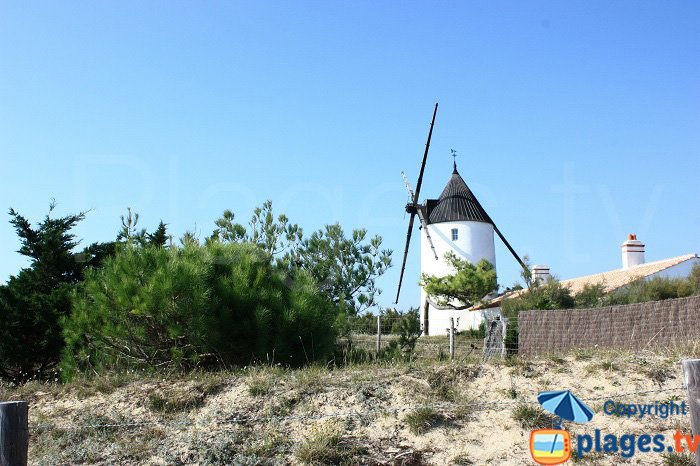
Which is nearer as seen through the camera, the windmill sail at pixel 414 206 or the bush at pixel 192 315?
Answer: the bush at pixel 192 315

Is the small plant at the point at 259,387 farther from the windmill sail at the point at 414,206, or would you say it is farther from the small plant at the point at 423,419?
the windmill sail at the point at 414,206

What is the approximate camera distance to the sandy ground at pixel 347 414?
6.27m

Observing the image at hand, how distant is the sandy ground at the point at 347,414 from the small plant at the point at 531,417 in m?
0.06

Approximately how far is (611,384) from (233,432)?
401 centimetres

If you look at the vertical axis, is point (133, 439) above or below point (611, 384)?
below

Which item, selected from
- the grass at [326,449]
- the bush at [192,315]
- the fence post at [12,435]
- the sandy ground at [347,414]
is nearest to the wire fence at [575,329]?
the bush at [192,315]

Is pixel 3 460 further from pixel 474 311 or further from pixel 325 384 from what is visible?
pixel 474 311

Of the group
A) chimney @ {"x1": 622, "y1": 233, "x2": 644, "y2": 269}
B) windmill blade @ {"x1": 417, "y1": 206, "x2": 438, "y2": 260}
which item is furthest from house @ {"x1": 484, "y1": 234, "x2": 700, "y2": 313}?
windmill blade @ {"x1": 417, "y1": 206, "x2": 438, "y2": 260}

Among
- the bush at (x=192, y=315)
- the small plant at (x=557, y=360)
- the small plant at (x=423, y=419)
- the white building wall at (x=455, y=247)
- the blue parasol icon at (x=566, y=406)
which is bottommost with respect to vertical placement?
the small plant at (x=423, y=419)

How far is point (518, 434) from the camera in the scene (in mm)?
6328

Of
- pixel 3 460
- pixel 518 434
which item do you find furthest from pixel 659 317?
pixel 3 460

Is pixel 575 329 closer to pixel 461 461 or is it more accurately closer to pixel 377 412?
pixel 377 412

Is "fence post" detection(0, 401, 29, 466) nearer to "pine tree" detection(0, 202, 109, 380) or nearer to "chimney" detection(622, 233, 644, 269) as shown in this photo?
"pine tree" detection(0, 202, 109, 380)

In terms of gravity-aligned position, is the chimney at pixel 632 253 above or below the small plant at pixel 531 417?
above
